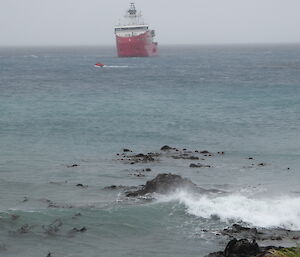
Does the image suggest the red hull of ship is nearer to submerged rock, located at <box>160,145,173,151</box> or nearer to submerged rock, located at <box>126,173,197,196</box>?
submerged rock, located at <box>160,145,173,151</box>

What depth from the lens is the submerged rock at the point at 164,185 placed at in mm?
31255

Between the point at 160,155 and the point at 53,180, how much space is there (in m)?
9.61

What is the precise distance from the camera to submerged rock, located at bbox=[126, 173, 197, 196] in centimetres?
3125

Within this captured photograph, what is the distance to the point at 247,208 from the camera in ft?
93.9

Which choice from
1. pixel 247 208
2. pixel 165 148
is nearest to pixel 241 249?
pixel 247 208

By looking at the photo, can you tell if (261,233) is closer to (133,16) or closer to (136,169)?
(136,169)

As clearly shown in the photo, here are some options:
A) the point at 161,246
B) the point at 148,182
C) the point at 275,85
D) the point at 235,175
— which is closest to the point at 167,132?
the point at 235,175

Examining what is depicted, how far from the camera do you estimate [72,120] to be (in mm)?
56156

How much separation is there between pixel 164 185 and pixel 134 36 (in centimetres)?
12248

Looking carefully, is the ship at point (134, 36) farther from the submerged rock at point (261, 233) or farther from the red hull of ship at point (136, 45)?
the submerged rock at point (261, 233)

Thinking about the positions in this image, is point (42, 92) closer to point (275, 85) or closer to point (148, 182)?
point (275, 85)

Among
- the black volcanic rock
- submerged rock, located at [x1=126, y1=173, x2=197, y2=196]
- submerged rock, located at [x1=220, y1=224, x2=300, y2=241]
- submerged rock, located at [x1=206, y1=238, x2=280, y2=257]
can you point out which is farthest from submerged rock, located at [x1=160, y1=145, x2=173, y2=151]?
the black volcanic rock

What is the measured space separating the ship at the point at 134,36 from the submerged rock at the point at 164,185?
119124 millimetres

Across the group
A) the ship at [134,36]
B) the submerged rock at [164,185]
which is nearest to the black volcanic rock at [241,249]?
the submerged rock at [164,185]
